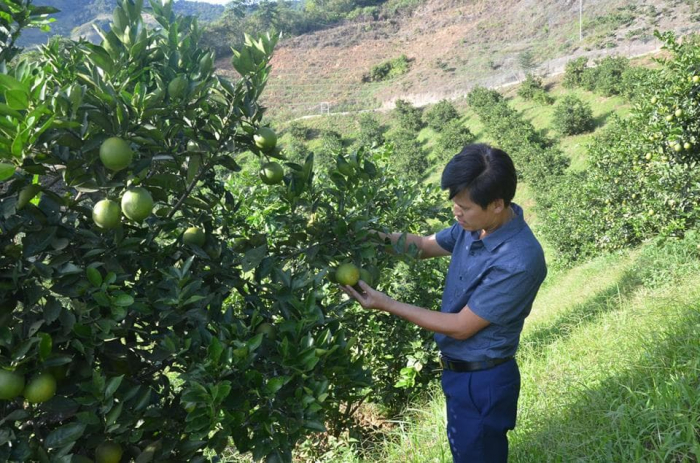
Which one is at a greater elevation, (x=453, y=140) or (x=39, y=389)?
(x=39, y=389)

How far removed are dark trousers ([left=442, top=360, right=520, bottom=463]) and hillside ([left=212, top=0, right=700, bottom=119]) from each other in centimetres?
2364

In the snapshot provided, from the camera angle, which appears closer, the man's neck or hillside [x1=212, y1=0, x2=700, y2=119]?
the man's neck

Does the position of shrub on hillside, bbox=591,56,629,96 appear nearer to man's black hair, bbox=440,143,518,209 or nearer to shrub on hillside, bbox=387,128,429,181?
shrub on hillside, bbox=387,128,429,181

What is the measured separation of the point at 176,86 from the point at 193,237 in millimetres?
466

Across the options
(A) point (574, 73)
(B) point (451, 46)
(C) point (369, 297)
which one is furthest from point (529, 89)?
(B) point (451, 46)

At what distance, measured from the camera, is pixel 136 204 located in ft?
4.21

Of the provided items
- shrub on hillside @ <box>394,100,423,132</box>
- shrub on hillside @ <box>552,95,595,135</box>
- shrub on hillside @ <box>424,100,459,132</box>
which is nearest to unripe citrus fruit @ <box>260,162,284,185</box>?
shrub on hillside @ <box>552,95,595,135</box>

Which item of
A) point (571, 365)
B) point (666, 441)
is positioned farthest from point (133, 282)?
point (571, 365)

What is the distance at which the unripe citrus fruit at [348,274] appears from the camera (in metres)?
1.74

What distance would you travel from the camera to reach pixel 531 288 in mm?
1761

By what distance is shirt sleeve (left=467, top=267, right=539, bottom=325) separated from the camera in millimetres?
1727

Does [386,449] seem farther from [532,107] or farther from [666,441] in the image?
[532,107]

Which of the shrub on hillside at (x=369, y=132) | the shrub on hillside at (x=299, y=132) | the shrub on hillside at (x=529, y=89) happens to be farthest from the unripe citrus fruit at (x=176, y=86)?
the shrub on hillside at (x=299, y=132)

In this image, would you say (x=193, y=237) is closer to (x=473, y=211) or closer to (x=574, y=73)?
(x=473, y=211)
